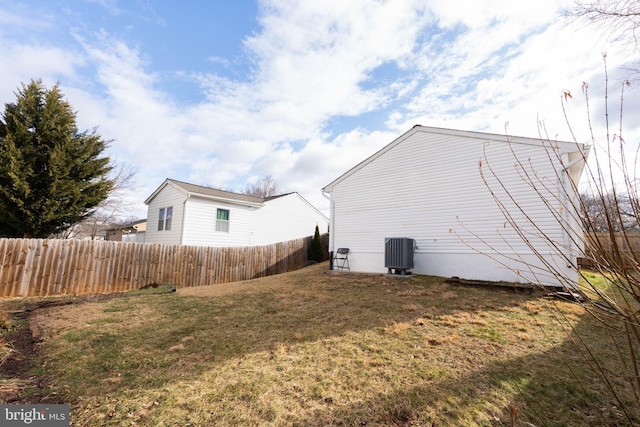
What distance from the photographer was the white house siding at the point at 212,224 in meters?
14.0

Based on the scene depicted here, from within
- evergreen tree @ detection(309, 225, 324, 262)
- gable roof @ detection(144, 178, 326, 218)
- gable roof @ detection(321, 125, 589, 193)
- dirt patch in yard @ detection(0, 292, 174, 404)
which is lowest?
dirt patch in yard @ detection(0, 292, 174, 404)

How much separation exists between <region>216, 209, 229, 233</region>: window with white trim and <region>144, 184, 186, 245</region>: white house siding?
6.39 ft

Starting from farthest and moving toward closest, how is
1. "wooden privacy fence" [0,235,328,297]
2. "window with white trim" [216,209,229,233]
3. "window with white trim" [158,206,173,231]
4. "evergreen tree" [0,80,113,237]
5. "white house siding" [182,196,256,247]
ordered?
"window with white trim" [216,209,229,233] < "window with white trim" [158,206,173,231] < "white house siding" [182,196,256,247] < "evergreen tree" [0,80,113,237] < "wooden privacy fence" [0,235,328,297]

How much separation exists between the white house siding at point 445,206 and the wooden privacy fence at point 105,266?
18.0ft

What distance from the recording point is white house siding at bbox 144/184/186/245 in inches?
559

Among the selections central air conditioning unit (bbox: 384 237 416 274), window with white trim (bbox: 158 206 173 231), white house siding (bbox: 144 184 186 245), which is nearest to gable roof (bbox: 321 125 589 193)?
central air conditioning unit (bbox: 384 237 416 274)

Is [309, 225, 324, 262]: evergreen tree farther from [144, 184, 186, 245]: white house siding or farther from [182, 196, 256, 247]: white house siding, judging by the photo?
[144, 184, 186, 245]: white house siding

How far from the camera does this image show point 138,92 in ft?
31.0

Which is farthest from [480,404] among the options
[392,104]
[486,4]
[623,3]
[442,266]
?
[392,104]

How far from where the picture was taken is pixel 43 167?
10.3 meters

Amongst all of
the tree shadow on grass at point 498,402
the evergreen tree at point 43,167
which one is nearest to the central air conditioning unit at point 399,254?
the tree shadow on grass at point 498,402

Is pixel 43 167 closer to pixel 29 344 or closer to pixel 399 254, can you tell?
pixel 29 344

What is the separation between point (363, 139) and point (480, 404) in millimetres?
12175

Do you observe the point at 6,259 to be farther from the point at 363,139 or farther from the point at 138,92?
the point at 363,139
